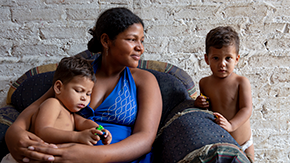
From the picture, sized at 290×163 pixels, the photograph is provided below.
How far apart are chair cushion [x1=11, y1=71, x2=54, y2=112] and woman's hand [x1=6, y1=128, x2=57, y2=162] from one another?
52 cm

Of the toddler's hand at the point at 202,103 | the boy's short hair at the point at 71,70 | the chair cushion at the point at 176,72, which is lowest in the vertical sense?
the toddler's hand at the point at 202,103

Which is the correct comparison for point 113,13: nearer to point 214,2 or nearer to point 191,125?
point 191,125

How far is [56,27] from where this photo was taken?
202 centimetres

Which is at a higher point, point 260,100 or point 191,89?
point 191,89

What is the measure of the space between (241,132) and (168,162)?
0.66 m

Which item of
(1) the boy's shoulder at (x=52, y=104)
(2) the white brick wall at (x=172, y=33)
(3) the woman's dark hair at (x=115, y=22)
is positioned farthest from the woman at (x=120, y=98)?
(2) the white brick wall at (x=172, y=33)

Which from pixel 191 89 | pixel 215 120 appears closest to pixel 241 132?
pixel 215 120

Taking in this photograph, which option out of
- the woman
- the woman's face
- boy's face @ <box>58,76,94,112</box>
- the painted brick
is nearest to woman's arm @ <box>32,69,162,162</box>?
the woman

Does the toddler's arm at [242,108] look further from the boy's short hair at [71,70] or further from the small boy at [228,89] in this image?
the boy's short hair at [71,70]

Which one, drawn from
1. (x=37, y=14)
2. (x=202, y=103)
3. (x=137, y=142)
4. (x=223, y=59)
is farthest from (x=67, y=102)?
(x=37, y=14)

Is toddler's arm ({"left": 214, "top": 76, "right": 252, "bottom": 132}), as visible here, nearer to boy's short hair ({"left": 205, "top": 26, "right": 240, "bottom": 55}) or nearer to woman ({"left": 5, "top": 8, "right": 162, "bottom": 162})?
boy's short hair ({"left": 205, "top": 26, "right": 240, "bottom": 55})

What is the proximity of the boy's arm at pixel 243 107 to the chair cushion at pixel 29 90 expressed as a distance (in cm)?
128

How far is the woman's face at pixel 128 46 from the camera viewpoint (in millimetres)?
1326

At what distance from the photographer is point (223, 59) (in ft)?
4.66
